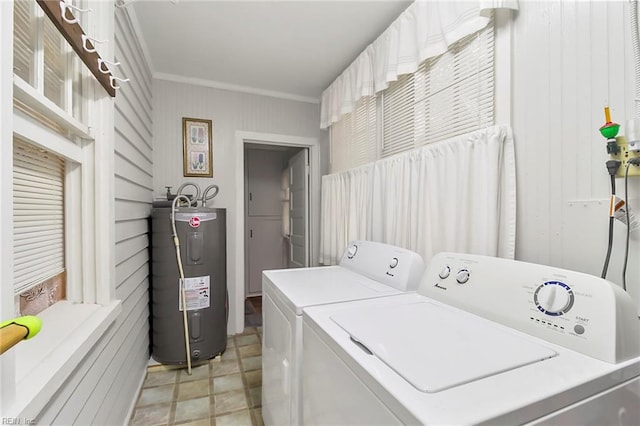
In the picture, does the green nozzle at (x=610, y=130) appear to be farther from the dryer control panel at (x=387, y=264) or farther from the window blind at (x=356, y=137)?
the window blind at (x=356, y=137)

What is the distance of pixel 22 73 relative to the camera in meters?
0.87

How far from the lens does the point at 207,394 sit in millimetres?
1924

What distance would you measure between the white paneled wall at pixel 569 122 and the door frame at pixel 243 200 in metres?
2.20

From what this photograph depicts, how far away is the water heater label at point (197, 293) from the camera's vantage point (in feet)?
7.30

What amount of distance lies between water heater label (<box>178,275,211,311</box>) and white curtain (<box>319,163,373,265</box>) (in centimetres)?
108

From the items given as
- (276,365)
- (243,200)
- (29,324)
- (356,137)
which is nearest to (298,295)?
(276,365)

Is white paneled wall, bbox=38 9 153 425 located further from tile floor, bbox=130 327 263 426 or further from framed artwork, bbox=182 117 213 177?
framed artwork, bbox=182 117 213 177

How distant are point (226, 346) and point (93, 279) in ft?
5.21

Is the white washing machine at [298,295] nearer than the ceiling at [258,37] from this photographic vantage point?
Yes

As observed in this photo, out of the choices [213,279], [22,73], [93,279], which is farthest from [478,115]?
[213,279]

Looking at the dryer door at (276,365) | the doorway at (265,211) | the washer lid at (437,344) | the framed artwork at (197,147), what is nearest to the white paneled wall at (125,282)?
the framed artwork at (197,147)

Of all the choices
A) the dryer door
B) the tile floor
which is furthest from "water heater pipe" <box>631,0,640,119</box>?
the tile floor

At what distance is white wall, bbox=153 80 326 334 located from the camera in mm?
2619

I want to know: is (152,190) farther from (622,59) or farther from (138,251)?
(622,59)
